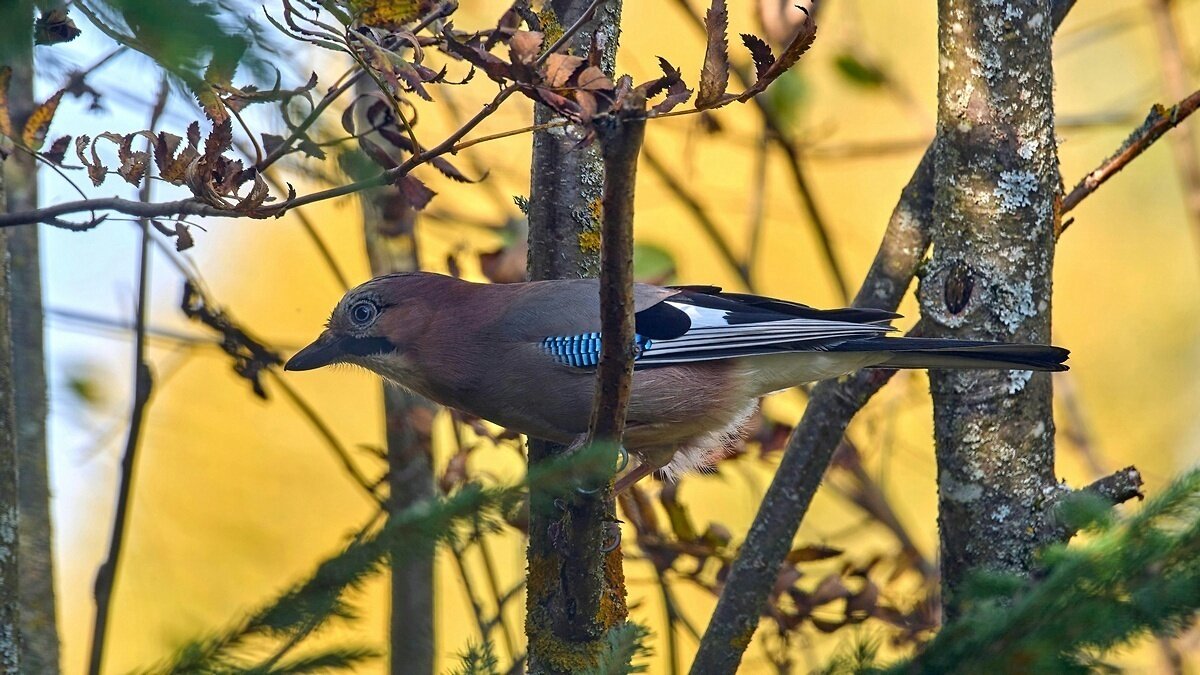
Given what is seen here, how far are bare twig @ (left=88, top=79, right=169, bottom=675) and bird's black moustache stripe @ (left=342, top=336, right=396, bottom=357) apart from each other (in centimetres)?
69

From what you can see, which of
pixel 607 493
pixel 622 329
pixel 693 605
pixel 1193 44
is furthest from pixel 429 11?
pixel 1193 44

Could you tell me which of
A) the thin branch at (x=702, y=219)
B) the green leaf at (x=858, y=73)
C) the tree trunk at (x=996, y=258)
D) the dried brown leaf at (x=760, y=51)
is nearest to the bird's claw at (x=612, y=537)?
→ the tree trunk at (x=996, y=258)

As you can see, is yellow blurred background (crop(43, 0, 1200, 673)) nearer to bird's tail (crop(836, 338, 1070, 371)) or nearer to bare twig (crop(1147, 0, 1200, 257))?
bare twig (crop(1147, 0, 1200, 257))

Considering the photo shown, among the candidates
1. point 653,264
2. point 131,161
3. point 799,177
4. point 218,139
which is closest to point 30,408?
point 131,161

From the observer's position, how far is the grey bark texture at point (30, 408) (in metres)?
3.62

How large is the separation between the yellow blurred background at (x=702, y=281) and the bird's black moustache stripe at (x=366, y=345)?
2.72m

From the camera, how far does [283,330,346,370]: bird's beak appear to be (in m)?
4.03

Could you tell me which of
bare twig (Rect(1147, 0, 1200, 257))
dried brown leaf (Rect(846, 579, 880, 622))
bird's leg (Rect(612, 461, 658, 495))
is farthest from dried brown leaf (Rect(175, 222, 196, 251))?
bare twig (Rect(1147, 0, 1200, 257))

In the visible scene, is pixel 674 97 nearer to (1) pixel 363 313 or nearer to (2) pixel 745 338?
(2) pixel 745 338

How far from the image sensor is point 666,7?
888cm

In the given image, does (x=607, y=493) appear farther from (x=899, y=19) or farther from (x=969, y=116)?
(x=899, y=19)

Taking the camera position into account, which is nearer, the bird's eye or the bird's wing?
the bird's wing

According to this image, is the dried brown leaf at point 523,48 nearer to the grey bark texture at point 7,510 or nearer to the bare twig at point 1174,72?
the grey bark texture at point 7,510

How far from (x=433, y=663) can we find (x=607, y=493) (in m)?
1.83
